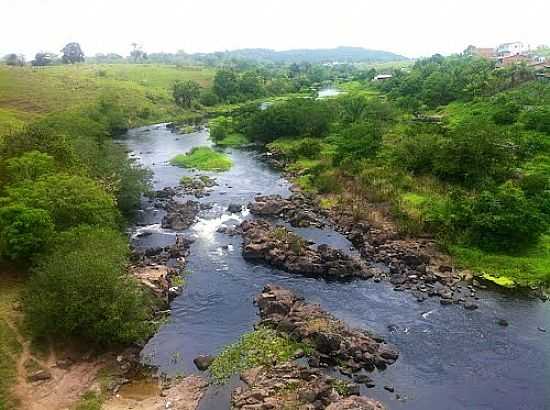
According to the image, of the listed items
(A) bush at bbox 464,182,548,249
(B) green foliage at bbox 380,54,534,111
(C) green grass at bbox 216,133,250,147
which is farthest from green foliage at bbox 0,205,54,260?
(B) green foliage at bbox 380,54,534,111

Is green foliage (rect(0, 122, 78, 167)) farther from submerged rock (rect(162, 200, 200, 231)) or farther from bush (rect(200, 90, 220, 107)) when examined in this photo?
bush (rect(200, 90, 220, 107))

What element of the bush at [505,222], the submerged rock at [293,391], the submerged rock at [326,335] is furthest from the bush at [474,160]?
the submerged rock at [293,391]

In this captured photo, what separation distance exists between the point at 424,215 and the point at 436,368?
885 inches

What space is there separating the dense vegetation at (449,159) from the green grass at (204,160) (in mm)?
10192

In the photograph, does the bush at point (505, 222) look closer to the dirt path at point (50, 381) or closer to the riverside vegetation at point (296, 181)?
the riverside vegetation at point (296, 181)

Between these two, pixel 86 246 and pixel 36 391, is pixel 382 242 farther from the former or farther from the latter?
pixel 36 391

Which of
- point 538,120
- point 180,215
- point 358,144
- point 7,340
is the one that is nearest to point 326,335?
point 7,340

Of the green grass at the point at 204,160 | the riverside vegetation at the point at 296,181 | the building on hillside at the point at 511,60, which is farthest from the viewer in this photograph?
the building on hillside at the point at 511,60

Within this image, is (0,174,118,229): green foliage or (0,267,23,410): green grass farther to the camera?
(0,174,118,229): green foliage

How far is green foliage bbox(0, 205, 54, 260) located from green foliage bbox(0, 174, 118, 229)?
4.78ft

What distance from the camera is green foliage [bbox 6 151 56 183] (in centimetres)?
4591

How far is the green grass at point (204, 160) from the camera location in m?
81.3

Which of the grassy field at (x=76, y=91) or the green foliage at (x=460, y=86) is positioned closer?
the green foliage at (x=460, y=86)

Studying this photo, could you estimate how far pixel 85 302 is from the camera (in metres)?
32.5
